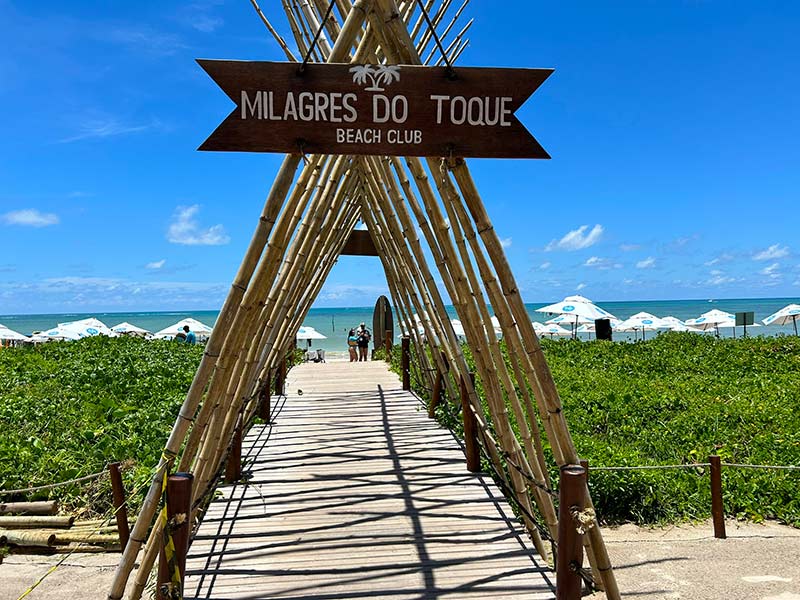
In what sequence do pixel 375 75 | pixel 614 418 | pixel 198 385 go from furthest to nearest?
pixel 614 418 → pixel 198 385 → pixel 375 75

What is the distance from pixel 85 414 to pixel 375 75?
639cm

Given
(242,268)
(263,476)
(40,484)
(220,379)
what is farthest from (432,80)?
(40,484)

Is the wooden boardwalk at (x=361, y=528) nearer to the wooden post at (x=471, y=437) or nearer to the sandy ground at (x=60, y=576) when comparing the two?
the wooden post at (x=471, y=437)

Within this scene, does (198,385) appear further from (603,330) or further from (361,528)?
(603,330)

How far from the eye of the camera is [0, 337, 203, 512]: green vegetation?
5660 mm

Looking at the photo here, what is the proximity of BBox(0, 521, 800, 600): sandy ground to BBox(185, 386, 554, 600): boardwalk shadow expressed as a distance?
0.86m

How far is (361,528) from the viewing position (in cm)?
416

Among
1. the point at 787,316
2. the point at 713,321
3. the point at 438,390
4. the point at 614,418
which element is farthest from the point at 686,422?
the point at 713,321

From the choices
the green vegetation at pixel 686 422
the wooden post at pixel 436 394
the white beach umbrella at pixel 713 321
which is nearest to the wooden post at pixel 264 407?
the wooden post at pixel 436 394

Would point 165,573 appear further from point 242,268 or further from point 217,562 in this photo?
point 242,268

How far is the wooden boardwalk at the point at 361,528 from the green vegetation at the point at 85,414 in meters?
1.16

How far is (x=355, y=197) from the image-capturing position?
29.0 feet

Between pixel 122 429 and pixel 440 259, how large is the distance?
430 cm

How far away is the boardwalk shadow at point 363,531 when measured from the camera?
3387 mm
